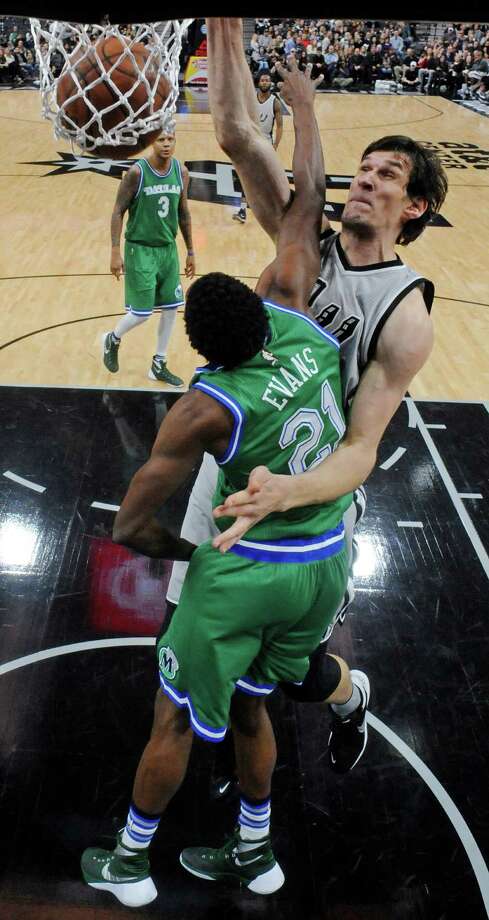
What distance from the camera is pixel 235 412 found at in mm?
1924

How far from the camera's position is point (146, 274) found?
5.43 metres

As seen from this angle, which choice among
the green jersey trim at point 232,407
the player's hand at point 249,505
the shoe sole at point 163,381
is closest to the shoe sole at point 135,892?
the player's hand at point 249,505

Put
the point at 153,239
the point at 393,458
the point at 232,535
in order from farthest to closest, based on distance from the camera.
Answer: the point at 153,239
the point at 393,458
the point at 232,535

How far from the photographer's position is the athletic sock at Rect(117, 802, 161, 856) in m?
2.35

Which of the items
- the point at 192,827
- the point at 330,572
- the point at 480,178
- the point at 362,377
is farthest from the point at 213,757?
the point at 480,178

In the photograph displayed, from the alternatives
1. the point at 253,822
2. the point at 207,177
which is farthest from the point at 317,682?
the point at 207,177

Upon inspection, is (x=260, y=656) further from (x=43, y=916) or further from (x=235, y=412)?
(x=43, y=916)

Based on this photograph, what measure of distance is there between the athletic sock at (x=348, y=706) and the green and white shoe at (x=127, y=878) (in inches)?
31.3

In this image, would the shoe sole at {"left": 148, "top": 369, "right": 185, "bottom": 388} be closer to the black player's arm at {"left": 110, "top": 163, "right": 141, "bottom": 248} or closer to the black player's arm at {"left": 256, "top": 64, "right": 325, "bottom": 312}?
the black player's arm at {"left": 110, "top": 163, "right": 141, "bottom": 248}

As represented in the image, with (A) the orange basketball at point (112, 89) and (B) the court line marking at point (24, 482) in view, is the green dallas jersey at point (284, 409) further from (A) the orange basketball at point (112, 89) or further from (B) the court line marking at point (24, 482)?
(B) the court line marking at point (24, 482)

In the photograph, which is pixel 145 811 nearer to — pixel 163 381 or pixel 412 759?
pixel 412 759

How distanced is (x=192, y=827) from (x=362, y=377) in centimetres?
159

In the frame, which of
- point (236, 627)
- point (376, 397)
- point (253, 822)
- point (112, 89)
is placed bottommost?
point (253, 822)

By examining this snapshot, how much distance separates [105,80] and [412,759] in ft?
8.66
